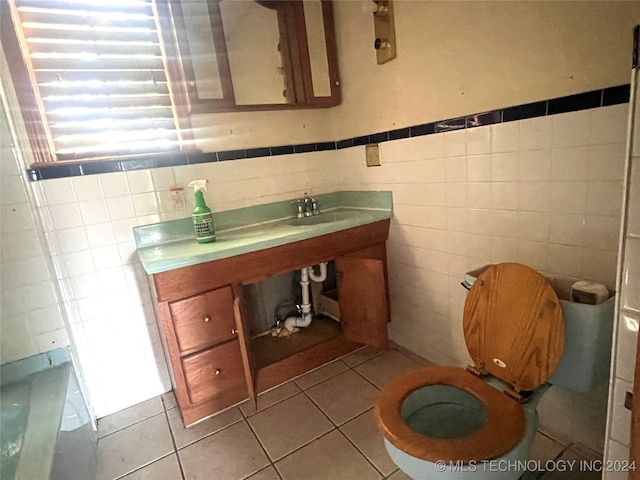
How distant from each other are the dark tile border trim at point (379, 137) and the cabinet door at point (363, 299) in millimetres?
682

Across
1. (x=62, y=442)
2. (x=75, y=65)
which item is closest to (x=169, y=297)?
(x=62, y=442)

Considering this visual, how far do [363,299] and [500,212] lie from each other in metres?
0.80

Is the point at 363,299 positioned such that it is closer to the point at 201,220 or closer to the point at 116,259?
the point at 201,220

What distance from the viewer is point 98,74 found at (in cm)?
153

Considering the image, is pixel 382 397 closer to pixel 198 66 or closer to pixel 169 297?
pixel 169 297

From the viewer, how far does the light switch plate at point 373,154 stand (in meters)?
1.88

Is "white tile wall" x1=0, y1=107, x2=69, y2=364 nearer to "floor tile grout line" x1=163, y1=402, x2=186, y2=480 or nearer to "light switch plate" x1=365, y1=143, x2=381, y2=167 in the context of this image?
"floor tile grout line" x1=163, y1=402, x2=186, y2=480

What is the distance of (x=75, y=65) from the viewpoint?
1.48m

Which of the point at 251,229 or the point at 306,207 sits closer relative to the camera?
the point at 251,229

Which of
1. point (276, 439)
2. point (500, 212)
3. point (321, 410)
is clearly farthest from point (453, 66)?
point (276, 439)

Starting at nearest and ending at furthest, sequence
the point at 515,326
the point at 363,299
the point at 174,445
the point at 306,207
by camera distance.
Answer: the point at 515,326
the point at 174,445
the point at 363,299
the point at 306,207

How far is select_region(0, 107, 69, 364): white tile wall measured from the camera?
1.37 meters

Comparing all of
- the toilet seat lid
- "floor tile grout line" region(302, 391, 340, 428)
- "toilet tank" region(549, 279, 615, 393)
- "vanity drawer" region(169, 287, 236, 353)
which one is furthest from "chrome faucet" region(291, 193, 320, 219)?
"toilet tank" region(549, 279, 615, 393)

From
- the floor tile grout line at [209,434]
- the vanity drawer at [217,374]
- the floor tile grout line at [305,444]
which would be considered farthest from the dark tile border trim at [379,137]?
the floor tile grout line at [305,444]
